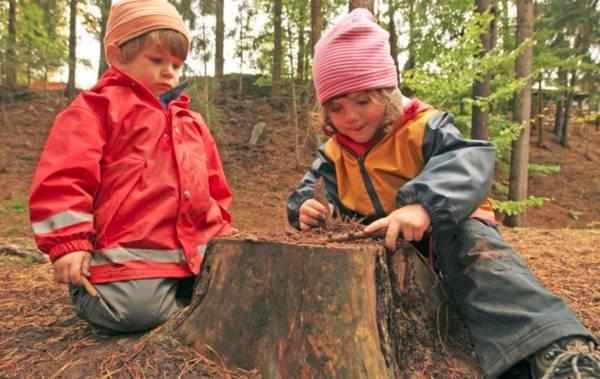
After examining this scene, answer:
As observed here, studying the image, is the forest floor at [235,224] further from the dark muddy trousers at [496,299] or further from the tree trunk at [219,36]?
the tree trunk at [219,36]

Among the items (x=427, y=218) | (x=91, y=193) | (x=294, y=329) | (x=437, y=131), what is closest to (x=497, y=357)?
(x=427, y=218)

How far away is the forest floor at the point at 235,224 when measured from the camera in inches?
71.7

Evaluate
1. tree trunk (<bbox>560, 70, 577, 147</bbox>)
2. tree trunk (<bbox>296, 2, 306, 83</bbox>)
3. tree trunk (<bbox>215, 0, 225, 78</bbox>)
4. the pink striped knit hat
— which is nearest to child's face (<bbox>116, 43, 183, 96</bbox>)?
the pink striped knit hat

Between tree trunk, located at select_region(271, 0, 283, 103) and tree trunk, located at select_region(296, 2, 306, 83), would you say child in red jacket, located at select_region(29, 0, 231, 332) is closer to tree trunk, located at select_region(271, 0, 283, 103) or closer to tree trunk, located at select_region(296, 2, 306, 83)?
tree trunk, located at select_region(271, 0, 283, 103)

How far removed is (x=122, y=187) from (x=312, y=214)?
0.93 metres

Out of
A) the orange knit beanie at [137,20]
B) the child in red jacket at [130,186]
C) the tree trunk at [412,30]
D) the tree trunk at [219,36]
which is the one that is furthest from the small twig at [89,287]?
the tree trunk at [412,30]

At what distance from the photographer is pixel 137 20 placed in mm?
2393

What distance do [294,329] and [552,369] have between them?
935 mm

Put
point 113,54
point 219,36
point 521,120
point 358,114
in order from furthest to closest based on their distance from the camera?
point 219,36, point 521,120, point 113,54, point 358,114

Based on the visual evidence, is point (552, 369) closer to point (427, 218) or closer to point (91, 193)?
point (427, 218)

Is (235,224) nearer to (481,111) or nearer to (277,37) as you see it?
(481,111)

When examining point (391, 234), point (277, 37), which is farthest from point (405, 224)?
point (277, 37)

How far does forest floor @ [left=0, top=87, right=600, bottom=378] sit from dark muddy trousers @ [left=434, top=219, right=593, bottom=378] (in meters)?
0.16

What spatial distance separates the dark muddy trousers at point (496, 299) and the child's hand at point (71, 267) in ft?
5.27
